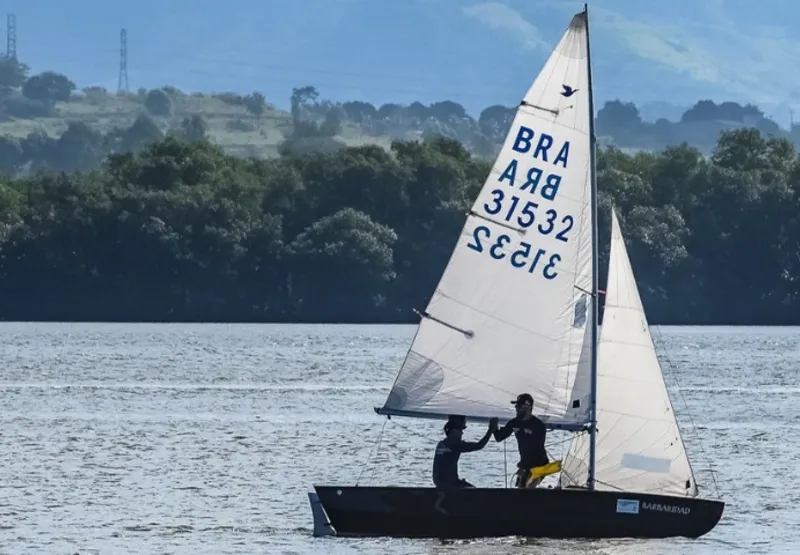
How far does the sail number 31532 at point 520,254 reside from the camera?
3244 cm

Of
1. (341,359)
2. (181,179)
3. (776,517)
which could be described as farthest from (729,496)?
(181,179)

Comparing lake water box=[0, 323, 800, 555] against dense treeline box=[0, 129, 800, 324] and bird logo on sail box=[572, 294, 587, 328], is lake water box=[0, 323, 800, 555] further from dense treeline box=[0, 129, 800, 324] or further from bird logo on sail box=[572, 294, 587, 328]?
dense treeline box=[0, 129, 800, 324]

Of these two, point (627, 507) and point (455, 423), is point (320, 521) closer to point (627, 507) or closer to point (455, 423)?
point (455, 423)

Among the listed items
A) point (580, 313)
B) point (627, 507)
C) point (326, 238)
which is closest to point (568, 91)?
point (580, 313)

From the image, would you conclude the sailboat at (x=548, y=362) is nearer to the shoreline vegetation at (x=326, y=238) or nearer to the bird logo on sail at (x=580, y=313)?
the bird logo on sail at (x=580, y=313)

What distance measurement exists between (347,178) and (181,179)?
35.9 feet

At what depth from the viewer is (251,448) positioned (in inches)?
2104

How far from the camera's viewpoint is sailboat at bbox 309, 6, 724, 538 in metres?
31.8

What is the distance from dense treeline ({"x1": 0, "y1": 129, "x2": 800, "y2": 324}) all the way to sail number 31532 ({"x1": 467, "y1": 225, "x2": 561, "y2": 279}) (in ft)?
319

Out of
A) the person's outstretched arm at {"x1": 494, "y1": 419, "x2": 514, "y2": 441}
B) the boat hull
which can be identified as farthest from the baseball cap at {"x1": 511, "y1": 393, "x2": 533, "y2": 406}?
the boat hull

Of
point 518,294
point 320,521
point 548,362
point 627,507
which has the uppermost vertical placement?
point 518,294

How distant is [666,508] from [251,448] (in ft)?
73.5

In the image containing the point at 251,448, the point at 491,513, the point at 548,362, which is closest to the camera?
the point at 491,513

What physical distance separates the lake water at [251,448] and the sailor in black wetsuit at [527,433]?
1191 mm
